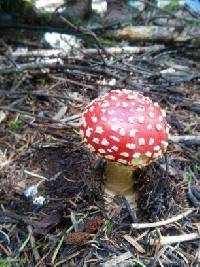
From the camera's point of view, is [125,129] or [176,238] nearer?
[125,129]

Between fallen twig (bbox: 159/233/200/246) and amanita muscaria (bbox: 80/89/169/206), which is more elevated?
amanita muscaria (bbox: 80/89/169/206)

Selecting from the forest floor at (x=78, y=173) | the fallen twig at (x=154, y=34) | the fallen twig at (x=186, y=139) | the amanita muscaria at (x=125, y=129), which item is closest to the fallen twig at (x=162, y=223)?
the forest floor at (x=78, y=173)

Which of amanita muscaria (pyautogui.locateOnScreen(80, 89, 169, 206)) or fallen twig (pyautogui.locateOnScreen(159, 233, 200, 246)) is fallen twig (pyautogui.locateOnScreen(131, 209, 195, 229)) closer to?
fallen twig (pyautogui.locateOnScreen(159, 233, 200, 246))

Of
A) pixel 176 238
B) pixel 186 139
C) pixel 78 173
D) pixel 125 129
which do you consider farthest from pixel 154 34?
pixel 176 238

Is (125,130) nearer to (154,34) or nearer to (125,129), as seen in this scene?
(125,129)

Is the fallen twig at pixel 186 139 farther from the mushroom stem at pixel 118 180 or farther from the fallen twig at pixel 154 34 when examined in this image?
the fallen twig at pixel 154 34

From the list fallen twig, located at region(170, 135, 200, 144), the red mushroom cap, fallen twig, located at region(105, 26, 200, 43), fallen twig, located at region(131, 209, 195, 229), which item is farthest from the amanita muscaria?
fallen twig, located at region(105, 26, 200, 43)
